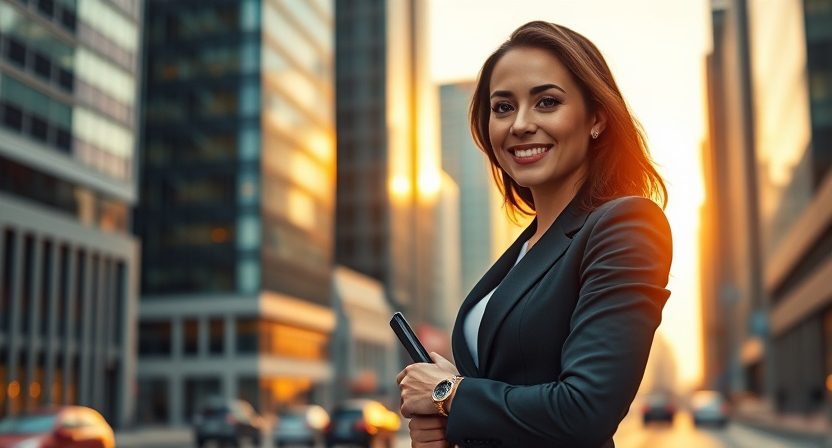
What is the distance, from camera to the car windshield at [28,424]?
65.3ft

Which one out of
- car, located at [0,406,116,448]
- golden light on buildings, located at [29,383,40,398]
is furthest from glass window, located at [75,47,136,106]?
car, located at [0,406,116,448]

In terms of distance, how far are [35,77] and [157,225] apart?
92.1ft

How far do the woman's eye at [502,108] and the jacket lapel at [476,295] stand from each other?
33 centimetres

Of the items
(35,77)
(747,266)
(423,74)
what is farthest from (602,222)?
(423,74)

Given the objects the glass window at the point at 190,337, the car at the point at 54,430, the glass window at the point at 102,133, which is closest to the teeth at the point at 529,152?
the car at the point at 54,430

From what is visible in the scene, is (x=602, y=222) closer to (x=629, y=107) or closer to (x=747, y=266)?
(x=629, y=107)

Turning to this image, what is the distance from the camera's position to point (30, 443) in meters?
19.4

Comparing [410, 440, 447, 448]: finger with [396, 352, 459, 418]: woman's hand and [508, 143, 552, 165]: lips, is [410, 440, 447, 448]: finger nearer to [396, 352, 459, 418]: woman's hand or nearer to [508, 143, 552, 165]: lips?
[396, 352, 459, 418]: woman's hand

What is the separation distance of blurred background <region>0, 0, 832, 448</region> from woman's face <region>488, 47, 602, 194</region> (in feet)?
64.1

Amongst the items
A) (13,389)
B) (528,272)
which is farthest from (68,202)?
(528,272)

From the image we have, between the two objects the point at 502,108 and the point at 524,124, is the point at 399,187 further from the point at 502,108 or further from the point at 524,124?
the point at 524,124

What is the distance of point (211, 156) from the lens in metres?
74.2

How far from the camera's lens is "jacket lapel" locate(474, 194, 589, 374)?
2.21 metres

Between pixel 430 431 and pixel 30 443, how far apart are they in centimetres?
1880
